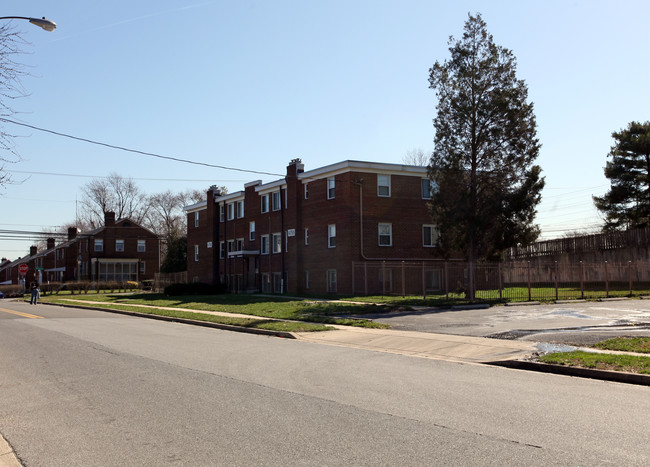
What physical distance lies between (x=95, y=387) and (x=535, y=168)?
88.8 ft

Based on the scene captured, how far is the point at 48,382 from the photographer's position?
10.0m

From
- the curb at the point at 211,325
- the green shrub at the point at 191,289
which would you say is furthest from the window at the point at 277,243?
the curb at the point at 211,325

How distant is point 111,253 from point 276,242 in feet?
132

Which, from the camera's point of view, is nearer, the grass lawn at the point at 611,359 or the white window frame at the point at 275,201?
the grass lawn at the point at 611,359

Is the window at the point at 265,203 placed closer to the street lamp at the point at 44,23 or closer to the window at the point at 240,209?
the window at the point at 240,209

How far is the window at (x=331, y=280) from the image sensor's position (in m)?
39.6

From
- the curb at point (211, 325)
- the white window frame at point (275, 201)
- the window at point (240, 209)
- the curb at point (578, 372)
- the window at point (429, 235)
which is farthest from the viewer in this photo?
the window at point (240, 209)

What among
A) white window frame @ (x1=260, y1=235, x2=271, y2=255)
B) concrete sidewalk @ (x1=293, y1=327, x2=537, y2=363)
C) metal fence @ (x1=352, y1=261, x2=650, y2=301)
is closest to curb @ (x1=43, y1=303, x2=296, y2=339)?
concrete sidewalk @ (x1=293, y1=327, x2=537, y2=363)

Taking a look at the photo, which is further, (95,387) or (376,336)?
(376,336)

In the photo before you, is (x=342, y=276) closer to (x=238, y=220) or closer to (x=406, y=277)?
(x=406, y=277)

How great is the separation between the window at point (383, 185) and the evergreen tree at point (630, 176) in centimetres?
1625

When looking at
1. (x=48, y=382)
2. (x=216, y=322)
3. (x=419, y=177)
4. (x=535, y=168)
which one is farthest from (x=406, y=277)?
(x=48, y=382)

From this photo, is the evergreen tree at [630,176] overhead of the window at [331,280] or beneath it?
overhead

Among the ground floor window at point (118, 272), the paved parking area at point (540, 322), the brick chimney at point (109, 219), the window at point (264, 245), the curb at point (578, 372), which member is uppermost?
the brick chimney at point (109, 219)
